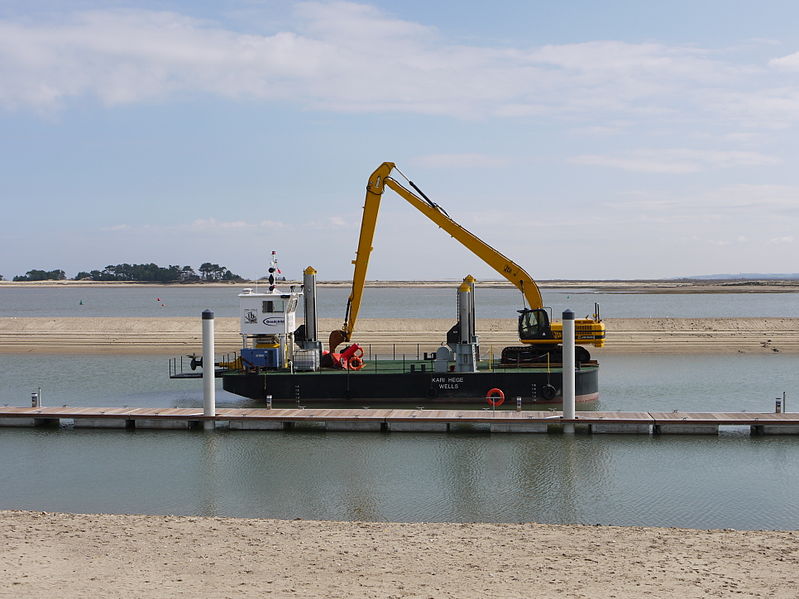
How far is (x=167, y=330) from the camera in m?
51.1

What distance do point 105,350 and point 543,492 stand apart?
33988mm

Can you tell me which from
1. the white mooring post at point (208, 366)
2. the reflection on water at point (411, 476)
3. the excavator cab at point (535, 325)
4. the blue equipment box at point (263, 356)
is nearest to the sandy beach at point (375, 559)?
the reflection on water at point (411, 476)

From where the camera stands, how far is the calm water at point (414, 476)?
1465cm

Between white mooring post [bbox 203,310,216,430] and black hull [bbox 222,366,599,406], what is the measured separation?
3.11m

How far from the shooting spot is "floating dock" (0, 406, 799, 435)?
67.4ft

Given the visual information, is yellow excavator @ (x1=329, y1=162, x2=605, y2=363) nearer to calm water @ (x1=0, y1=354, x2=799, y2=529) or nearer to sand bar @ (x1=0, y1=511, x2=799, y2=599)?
calm water @ (x1=0, y1=354, x2=799, y2=529)

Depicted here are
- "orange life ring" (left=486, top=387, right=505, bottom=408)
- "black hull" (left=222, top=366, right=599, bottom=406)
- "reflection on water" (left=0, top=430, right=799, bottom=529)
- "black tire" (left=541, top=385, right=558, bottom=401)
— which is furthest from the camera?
"black hull" (left=222, top=366, right=599, bottom=406)

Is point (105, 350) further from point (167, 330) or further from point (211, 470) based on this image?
point (211, 470)

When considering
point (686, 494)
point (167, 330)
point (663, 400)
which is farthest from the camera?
point (167, 330)

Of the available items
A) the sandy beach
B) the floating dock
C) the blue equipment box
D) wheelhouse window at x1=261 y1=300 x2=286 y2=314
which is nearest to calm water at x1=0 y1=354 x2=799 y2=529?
the floating dock

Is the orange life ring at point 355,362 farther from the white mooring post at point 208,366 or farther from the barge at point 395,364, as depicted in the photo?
the white mooring post at point 208,366

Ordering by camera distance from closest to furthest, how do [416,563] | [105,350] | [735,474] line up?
[416,563] < [735,474] < [105,350]

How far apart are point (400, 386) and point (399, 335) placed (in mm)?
23568

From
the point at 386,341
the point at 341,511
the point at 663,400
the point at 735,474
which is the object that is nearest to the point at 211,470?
the point at 341,511
